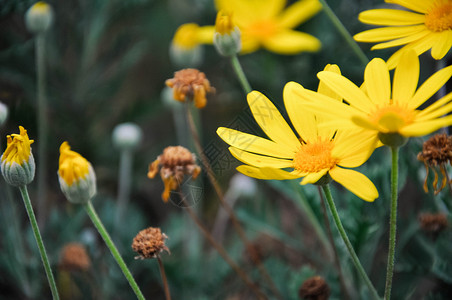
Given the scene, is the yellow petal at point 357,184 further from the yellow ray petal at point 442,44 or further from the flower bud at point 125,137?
the flower bud at point 125,137

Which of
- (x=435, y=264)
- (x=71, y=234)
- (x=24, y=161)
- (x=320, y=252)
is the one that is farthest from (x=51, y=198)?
(x=435, y=264)

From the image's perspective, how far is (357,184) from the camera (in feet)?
2.72

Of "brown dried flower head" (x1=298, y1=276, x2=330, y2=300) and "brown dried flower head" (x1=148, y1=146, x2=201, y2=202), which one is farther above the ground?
"brown dried flower head" (x1=148, y1=146, x2=201, y2=202)

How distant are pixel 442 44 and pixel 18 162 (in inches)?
33.8

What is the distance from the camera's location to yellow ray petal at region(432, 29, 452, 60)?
97 centimetres

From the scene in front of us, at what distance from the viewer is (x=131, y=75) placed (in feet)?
9.53

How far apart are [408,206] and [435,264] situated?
2.13 ft

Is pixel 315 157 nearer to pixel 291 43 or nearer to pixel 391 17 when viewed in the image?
pixel 391 17

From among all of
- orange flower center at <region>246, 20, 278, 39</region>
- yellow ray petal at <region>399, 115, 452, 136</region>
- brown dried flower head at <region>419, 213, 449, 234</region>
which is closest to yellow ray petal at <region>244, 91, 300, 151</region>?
yellow ray petal at <region>399, 115, 452, 136</region>

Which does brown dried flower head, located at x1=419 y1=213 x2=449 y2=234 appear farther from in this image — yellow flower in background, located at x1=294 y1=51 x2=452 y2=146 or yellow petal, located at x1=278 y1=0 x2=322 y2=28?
yellow petal, located at x1=278 y1=0 x2=322 y2=28

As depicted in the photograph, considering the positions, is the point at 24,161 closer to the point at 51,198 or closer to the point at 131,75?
the point at 51,198

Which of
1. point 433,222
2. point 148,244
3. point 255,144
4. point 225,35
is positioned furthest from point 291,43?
point 148,244

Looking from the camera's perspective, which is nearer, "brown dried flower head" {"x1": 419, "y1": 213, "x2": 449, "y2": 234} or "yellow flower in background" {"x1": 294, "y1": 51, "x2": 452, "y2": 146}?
"yellow flower in background" {"x1": 294, "y1": 51, "x2": 452, "y2": 146}

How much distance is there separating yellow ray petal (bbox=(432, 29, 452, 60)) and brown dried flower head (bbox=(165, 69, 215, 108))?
0.50m
